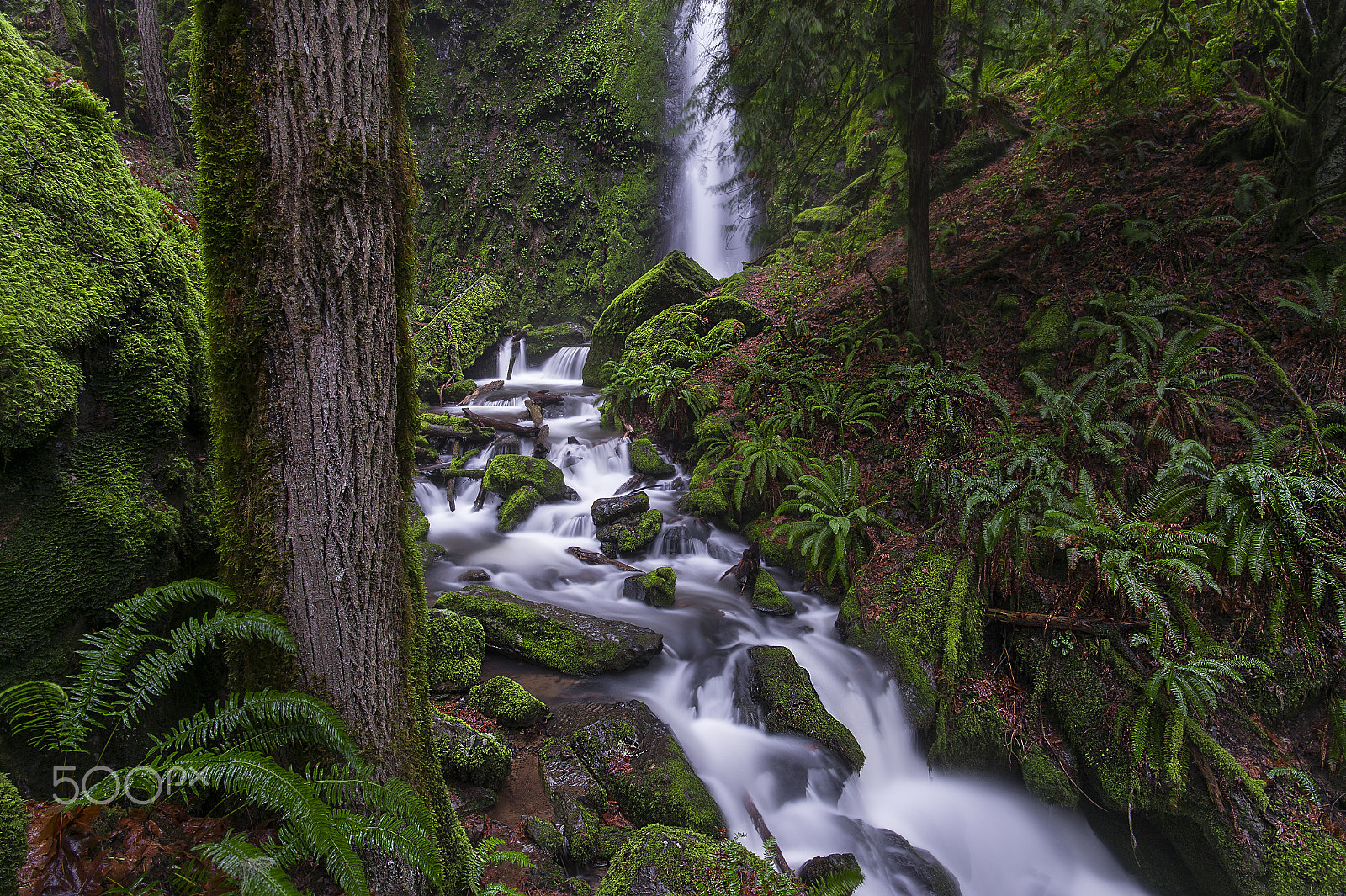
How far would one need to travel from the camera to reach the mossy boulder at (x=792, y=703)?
4.48m

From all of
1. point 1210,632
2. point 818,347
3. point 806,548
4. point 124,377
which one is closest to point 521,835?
point 124,377

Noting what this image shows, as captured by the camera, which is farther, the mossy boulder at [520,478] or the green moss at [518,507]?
the mossy boulder at [520,478]

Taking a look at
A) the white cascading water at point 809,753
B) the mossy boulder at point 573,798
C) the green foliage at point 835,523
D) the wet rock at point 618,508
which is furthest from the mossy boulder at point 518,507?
the mossy boulder at point 573,798

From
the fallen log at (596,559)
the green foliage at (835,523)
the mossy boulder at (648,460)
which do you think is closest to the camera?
the green foliage at (835,523)

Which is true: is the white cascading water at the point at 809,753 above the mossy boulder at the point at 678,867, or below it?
below

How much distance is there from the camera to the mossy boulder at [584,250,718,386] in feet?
44.1

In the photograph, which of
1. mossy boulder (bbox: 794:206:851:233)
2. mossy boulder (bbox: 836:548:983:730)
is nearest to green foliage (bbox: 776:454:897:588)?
mossy boulder (bbox: 836:548:983:730)

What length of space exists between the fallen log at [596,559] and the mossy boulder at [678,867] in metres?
4.33

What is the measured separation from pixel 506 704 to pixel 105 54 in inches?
600

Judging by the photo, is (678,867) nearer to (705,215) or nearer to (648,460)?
A: (648,460)

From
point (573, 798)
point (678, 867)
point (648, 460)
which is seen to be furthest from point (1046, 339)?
point (573, 798)

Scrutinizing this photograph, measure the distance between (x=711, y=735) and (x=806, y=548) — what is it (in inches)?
83.5

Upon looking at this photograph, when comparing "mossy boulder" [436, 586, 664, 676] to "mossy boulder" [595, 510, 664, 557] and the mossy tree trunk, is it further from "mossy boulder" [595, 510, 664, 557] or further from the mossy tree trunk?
the mossy tree trunk

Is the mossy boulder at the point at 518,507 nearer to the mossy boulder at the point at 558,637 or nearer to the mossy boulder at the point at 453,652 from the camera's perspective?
the mossy boulder at the point at 558,637
